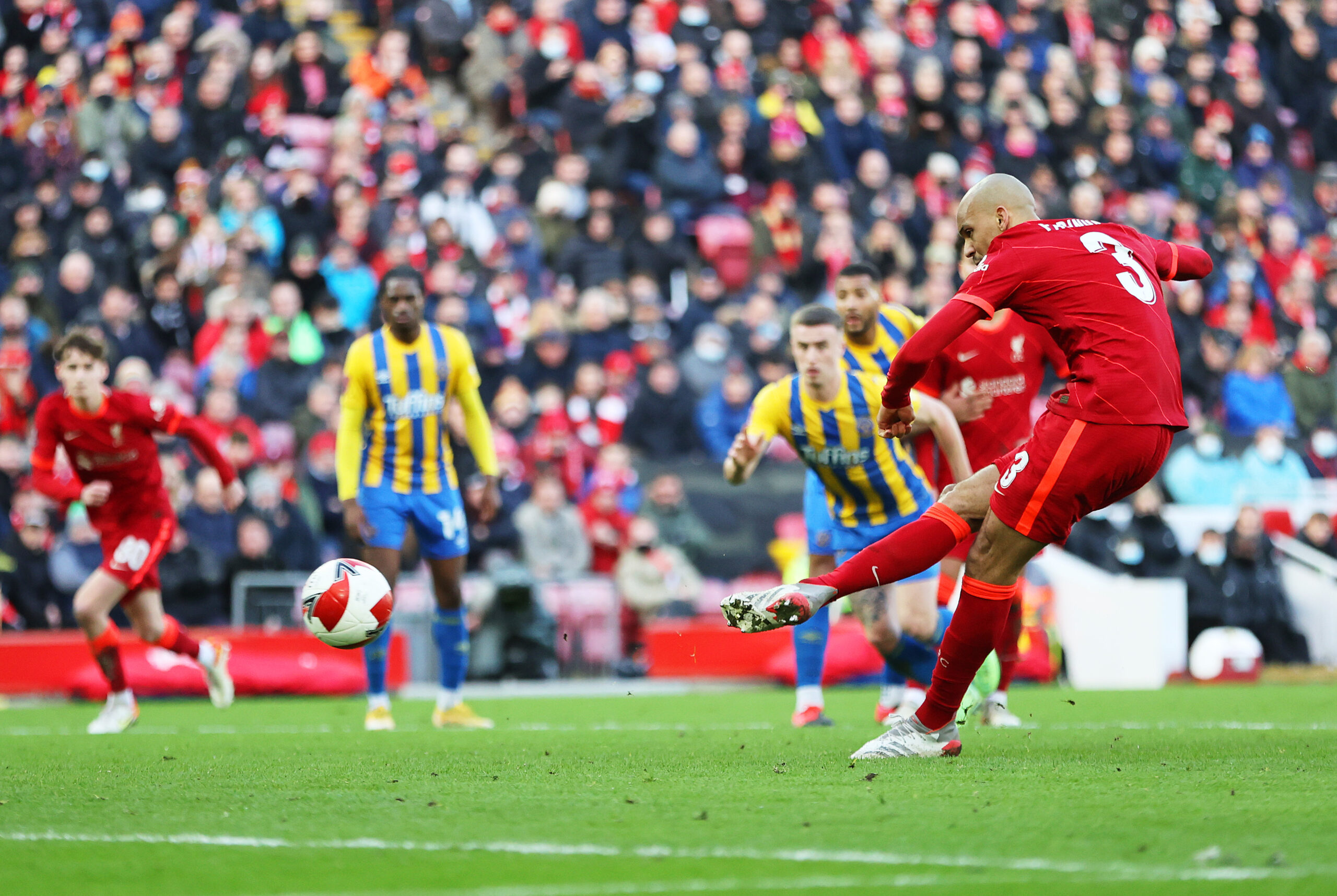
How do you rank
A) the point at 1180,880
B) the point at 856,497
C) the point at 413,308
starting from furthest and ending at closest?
the point at 413,308 → the point at 856,497 → the point at 1180,880

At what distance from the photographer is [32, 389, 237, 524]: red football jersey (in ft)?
31.8

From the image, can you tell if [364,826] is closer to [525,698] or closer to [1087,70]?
[525,698]

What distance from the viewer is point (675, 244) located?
1700cm

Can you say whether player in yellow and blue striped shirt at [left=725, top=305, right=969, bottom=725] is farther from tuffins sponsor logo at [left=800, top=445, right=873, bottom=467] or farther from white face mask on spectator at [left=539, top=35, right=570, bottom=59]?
white face mask on spectator at [left=539, top=35, right=570, bottom=59]

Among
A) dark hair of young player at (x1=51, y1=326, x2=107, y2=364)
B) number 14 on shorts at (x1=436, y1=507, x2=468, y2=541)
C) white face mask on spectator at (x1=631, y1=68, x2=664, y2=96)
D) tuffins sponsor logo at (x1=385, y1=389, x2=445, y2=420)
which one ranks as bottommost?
number 14 on shorts at (x1=436, y1=507, x2=468, y2=541)

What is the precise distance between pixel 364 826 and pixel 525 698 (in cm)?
796

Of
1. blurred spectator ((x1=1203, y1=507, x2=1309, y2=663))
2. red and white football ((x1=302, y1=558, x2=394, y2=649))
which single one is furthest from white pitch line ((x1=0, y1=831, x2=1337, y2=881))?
blurred spectator ((x1=1203, y1=507, x2=1309, y2=663))

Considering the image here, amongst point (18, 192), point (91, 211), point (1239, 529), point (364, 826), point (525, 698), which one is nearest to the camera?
point (364, 826)

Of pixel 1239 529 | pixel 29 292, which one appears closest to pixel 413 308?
pixel 29 292

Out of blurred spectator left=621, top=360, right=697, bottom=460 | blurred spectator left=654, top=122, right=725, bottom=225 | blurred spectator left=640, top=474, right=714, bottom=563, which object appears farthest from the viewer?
blurred spectator left=654, top=122, right=725, bottom=225

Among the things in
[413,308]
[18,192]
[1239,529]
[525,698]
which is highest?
[18,192]

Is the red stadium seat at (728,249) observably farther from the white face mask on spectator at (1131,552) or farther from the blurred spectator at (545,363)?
the white face mask on spectator at (1131,552)

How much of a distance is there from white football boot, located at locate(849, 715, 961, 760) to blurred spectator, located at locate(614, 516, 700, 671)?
316 inches

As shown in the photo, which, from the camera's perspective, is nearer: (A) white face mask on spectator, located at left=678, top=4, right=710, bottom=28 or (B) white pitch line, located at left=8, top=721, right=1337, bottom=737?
(B) white pitch line, located at left=8, top=721, right=1337, bottom=737
